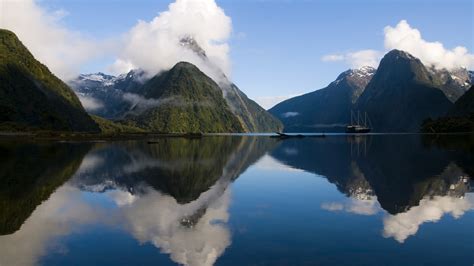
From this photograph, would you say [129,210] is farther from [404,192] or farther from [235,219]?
[404,192]

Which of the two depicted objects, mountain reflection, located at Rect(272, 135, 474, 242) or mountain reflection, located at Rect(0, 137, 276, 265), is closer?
mountain reflection, located at Rect(0, 137, 276, 265)

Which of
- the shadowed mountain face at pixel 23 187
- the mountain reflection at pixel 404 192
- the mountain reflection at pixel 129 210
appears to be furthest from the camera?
the mountain reflection at pixel 404 192

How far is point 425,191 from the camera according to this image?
4478 cm

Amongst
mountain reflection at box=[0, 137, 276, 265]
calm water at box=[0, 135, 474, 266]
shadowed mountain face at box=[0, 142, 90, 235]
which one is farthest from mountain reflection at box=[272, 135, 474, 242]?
shadowed mountain face at box=[0, 142, 90, 235]

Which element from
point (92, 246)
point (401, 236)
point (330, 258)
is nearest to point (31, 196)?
point (92, 246)

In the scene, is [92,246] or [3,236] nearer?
[92,246]

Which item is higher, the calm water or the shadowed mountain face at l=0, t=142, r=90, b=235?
the calm water

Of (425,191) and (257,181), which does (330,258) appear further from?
(257,181)

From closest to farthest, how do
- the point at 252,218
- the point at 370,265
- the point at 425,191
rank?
the point at 370,265 < the point at 252,218 < the point at 425,191

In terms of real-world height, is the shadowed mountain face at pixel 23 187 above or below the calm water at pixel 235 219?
below

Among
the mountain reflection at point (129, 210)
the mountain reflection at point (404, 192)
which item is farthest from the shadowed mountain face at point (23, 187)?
the mountain reflection at point (404, 192)

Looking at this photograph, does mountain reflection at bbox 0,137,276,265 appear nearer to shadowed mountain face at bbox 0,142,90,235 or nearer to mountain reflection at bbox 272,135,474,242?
shadowed mountain face at bbox 0,142,90,235

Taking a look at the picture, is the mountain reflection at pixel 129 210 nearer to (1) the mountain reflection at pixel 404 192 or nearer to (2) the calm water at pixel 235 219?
(2) the calm water at pixel 235 219

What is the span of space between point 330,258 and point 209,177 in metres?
38.2
